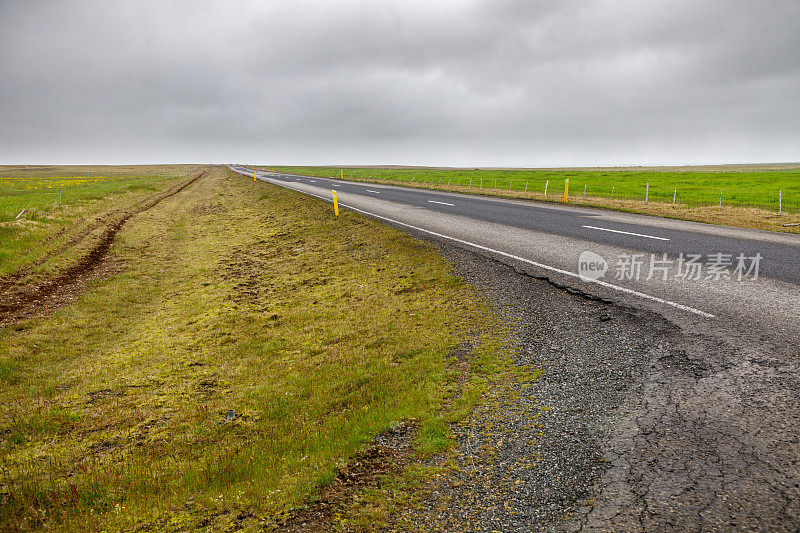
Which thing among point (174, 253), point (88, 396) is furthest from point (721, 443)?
point (174, 253)

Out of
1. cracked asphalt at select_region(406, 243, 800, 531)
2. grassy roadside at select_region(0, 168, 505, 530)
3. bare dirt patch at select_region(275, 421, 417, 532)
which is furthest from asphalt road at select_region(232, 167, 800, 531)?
grassy roadside at select_region(0, 168, 505, 530)

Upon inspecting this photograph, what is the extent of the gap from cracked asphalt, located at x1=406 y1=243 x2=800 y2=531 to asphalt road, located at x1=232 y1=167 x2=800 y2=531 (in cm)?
1

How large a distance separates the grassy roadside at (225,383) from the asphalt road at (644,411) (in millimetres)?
708

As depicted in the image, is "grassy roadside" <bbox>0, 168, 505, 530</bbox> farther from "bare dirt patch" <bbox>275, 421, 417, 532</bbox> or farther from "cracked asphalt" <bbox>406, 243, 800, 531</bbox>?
"cracked asphalt" <bbox>406, 243, 800, 531</bbox>

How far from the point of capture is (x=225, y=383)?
6.59 metres

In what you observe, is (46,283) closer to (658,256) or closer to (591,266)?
(591,266)

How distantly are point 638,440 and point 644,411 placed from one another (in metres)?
0.45

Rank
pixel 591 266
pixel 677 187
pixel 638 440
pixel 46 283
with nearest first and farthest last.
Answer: pixel 638 440 → pixel 591 266 → pixel 46 283 → pixel 677 187

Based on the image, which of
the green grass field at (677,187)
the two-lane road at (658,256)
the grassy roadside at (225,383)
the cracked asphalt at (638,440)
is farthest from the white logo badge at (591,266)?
the green grass field at (677,187)

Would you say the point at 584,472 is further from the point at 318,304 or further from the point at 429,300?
the point at 318,304

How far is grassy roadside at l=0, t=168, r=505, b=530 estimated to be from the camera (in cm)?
384

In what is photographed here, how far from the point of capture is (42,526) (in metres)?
3.58

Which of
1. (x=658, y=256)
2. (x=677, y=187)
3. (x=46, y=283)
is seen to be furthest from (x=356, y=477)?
(x=677, y=187)

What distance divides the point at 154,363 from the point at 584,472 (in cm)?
709
